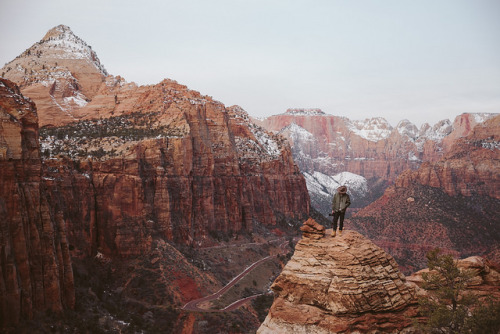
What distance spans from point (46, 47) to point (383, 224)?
345 ft

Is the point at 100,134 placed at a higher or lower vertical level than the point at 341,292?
higher

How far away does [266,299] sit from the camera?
62688 millimetres

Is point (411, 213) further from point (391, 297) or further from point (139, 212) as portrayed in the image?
point (391, 297)

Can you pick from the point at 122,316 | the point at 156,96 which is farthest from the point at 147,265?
the point at 156,96

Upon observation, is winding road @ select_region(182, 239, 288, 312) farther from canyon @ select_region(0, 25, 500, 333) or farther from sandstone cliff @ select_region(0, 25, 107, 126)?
sandstone cliff @ select_region(0, 25, 107, 126)

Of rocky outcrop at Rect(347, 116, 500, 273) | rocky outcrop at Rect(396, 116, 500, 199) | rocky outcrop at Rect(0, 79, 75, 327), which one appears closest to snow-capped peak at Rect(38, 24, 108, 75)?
rocky outcrop at Rect(0, 79, 75, 327)

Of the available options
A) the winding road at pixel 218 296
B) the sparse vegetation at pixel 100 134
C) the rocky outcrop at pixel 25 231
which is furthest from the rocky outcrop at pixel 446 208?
the rocky outcrop at pixel 25 231

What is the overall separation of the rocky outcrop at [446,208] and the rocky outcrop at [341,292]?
78.1 m

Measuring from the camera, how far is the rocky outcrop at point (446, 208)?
111750mm

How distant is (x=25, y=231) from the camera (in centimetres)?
3672

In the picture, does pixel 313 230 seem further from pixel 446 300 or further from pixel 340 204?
pixel 446 300

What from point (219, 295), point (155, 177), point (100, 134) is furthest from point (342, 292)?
point (100, 134)

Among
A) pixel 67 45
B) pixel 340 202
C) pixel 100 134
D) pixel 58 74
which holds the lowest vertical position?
pixel 340 202

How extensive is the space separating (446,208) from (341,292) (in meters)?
122
